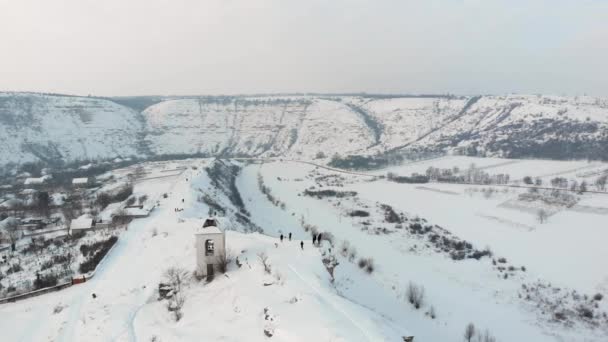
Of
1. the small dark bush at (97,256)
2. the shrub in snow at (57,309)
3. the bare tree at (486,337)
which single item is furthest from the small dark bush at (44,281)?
the bare tree at (486,337)

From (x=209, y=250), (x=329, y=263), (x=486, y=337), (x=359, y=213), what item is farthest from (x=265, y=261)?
(x=359, y=213)

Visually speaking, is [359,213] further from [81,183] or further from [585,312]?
[81,183]

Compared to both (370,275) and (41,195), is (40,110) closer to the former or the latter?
(41,195)

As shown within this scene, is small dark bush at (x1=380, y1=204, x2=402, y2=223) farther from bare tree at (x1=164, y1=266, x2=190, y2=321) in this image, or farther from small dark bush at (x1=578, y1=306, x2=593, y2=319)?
bare tree at (x1=164, y1=266, x2=190, y2=321)

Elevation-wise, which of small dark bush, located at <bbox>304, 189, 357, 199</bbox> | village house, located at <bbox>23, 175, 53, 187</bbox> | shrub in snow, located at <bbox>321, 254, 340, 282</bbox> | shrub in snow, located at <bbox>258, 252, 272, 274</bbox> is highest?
shrub in snow, located at <bbox>258, 252, 272, 274</bbox>

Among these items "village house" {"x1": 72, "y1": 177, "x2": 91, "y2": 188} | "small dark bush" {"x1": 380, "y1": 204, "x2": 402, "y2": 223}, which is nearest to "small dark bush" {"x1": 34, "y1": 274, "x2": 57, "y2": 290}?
"small dark bush" {"x1": 380, "y1": 204, "x2": 402, "y2": 223}
